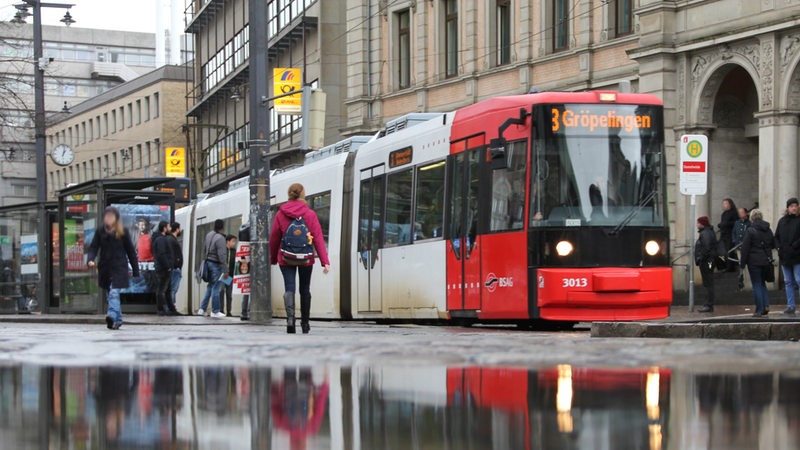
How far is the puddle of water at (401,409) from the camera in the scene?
6266 millimetres

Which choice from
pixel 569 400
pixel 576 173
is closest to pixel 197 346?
pixel 569 400

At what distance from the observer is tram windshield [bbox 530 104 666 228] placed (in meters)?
18.3

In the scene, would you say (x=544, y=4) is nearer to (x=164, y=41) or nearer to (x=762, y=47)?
(x=762, y=47)

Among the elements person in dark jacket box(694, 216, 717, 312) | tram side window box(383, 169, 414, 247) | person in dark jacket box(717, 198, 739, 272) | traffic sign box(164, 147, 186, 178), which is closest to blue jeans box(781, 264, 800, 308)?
person in dark jacket box(694, 216, 717, 312)

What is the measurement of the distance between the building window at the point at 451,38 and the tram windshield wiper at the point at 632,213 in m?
24.8

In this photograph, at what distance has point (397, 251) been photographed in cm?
2250

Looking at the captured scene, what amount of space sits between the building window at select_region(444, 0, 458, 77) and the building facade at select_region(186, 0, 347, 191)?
5295mm

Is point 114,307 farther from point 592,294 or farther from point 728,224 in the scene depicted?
point 728,224

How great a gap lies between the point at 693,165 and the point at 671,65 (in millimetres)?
9284

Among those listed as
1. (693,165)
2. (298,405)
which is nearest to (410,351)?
(298,405)

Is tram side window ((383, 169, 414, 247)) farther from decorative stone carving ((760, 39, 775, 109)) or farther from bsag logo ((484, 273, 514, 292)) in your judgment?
decorative stone carving ((760, 39, 775, 109))

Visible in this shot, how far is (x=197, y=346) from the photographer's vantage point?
504 inches

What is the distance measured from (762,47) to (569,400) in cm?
2352

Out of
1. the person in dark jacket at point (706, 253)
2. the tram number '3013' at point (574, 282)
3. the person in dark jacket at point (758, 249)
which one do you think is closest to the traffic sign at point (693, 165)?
the person in dark jacket at point (758, 249)
